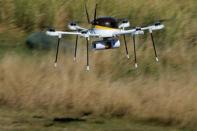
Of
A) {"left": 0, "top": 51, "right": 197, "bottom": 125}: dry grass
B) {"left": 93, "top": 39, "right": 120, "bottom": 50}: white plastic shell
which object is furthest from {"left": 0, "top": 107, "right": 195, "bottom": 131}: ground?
{"left": 93, "top": 39, "right": 120, "bottom": 50}: white plastic shell

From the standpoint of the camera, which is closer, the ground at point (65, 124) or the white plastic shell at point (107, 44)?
the white plastic shell at point (107, 44)

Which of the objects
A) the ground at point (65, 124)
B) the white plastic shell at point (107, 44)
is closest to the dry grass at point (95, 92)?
the ground at point (65, 124)

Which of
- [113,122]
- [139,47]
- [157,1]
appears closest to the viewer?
[113,122]

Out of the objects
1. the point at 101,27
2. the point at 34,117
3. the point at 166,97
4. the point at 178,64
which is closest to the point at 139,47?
the point at 178,64

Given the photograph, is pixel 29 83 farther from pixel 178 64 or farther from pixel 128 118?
pixel 178 64

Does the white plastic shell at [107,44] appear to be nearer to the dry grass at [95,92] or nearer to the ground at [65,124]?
the ground at [65,124]

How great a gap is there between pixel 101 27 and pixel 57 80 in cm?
296

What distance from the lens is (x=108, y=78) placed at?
9430 mm

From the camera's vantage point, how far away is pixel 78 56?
29.4 ft

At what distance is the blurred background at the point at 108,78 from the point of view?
880 centimetres

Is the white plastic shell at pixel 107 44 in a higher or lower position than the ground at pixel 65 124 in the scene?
higher

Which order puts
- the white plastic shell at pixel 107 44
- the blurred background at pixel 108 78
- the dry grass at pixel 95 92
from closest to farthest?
1. the white plastic shell at pixel 107 44
2. the dry grass at pixel 95 92
3. the blurred background at pixel 108 78

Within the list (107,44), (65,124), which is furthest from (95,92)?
(107,44)

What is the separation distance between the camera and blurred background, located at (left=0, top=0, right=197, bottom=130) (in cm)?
880
